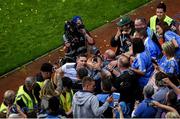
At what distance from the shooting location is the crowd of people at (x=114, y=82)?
8805 mm

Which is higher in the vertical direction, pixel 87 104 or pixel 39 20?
pixel 39 20

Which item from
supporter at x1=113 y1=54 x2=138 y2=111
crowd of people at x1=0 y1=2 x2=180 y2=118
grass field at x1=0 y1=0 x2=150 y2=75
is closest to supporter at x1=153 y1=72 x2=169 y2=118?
crowd of people at x1=0 y1=2 x2=180 y2=118

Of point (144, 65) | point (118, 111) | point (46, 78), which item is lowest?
point (118, 111)

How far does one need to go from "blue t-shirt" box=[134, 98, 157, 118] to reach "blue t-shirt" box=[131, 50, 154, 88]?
1.45 metres

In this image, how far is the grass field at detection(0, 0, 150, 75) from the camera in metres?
15.4

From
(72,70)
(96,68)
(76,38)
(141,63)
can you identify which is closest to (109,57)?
(96,68)

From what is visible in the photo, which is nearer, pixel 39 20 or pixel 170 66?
pixel 170 66

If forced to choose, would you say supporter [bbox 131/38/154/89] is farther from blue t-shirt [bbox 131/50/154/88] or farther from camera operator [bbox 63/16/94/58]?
camera operator [bbox 63/16/94/58]

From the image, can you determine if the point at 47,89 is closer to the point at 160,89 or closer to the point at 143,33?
the point at 160,89

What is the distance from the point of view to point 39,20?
17109 millimetres

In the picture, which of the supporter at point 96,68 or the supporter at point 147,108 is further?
the supporter at point 96,68

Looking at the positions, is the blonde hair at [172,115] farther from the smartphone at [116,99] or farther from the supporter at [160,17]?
the supporter at [160,17]

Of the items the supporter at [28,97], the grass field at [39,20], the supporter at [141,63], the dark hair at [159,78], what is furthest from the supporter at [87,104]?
the grass field at [39,20]

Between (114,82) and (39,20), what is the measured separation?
7.92 meters
